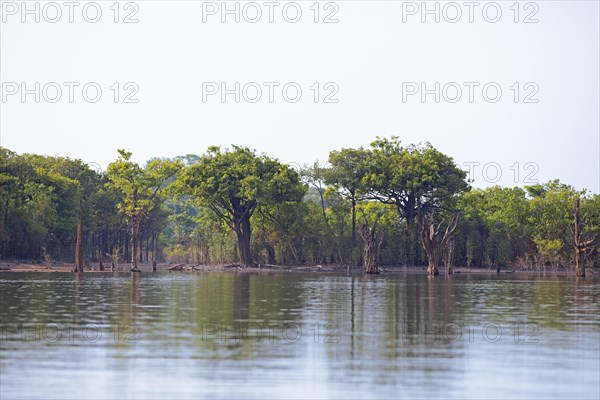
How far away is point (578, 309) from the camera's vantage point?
40688mm

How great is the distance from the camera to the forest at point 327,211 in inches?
3802

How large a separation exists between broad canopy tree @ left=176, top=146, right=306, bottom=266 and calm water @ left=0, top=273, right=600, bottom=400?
5130 cm

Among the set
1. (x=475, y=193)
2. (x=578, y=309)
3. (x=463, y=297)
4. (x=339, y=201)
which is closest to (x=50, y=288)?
(x=463, y=297)

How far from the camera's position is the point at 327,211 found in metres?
109

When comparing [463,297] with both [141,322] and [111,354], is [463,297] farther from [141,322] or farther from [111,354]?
[111,354]

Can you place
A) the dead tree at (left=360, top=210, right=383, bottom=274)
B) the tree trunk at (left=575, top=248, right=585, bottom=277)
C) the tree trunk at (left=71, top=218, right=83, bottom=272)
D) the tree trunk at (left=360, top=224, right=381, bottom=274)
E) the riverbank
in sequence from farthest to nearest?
the riverbank
the tree trunk at (left=360, top=224, right=381, bottom=274)
the dead tree at (left=360, top=210, right=383, bottom=274)
the tree trunk at (left=71, top=218, right=83, bottom=272)
the tree trunk at (left=575, top=248, right=585, bottom=277)

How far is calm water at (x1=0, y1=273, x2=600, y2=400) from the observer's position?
66.3ft

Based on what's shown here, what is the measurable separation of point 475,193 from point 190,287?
58782 millimetres

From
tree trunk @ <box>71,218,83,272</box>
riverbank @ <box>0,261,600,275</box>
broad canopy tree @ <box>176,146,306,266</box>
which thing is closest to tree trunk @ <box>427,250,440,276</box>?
riverbank @ <box>0,261,600,275</box>

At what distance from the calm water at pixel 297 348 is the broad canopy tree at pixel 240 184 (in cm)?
5130

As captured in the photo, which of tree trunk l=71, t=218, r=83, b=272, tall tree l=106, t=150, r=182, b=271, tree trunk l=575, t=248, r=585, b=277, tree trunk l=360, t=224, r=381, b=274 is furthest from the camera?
tall tree l=106, t=150, r=182, b=271

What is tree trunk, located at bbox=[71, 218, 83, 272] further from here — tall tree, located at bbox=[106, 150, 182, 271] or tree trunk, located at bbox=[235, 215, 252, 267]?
tree trunk, located at bbox=[235, 215, 252, 267]

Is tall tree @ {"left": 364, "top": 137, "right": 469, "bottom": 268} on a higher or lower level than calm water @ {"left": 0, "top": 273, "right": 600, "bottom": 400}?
higher

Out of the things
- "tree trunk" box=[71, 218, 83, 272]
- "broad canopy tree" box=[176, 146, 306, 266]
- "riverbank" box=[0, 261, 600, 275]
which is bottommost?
"riverbank" box=[0, 261, 600, 275]
